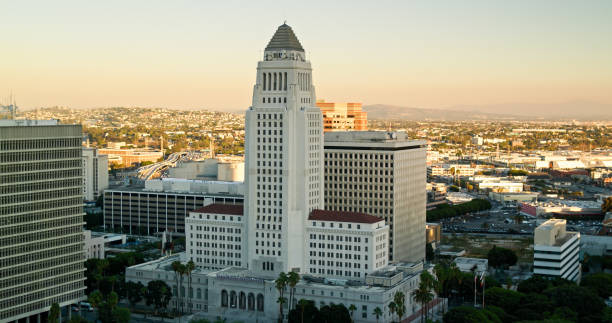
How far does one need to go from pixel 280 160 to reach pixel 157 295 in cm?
2888

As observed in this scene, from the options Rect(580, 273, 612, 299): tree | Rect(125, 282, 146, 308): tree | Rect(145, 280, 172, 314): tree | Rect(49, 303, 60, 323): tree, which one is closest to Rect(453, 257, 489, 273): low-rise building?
Rect(580, 273, 612, 299): tree

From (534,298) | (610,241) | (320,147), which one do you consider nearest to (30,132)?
(320,147)

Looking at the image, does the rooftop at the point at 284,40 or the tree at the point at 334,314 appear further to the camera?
the rooftop at the point at 284,40

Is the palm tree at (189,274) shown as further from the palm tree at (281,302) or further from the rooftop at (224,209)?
the palm tree at (281,302)

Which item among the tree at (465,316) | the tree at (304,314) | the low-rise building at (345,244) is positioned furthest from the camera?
the low-rise building at (345,244)

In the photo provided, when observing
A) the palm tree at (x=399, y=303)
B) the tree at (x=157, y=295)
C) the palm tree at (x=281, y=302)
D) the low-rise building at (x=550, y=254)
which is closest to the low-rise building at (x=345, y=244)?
the palm tree at (x=399, y=303)

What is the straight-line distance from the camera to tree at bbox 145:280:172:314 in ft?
426

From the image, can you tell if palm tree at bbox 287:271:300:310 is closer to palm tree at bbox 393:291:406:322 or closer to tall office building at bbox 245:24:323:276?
tall office building at bbox 245:24:323:276

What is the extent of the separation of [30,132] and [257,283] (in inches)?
1602

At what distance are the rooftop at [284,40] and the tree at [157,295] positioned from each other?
4268 centimetres

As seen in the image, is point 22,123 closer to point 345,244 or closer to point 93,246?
point 345,244

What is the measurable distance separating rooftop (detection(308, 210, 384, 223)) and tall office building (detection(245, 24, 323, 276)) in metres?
1.65

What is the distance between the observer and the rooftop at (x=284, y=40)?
13688 cm

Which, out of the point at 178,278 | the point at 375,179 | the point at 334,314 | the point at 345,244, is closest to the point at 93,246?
the point at 178,278
